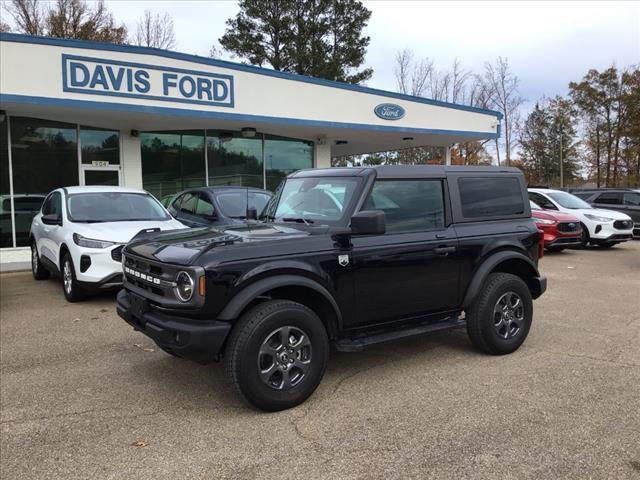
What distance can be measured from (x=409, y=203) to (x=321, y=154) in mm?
13491

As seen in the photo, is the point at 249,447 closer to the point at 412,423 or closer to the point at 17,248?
the point at 412,423

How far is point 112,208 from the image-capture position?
8164 millimetres

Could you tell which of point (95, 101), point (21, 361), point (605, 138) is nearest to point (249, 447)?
point (21, 361)

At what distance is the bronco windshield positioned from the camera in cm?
442

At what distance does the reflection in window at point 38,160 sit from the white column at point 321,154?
757 centimetres

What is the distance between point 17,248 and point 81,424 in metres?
10.1

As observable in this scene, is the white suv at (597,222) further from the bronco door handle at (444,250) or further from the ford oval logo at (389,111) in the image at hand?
the bronco door handle at (444,250)

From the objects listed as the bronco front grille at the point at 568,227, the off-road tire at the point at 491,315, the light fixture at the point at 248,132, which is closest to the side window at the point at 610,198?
the bronco front grille at the point at 568,227

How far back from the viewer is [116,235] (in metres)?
7.18

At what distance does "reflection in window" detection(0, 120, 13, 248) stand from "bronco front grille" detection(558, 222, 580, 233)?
13130 mm

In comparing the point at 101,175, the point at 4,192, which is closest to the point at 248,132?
the point at 101,175

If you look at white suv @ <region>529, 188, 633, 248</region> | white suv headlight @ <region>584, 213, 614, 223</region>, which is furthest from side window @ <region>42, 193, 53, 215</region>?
white suv headlight @ <region>584, 213, 614, 223</region>

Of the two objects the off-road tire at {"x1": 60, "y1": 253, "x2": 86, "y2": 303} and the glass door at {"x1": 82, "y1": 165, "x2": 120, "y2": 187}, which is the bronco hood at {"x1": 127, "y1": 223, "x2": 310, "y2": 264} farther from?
the glass door at {"x1": 82, "y1": 165, "x2": 120, "y2": 187}

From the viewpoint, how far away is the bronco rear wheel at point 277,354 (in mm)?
3588
